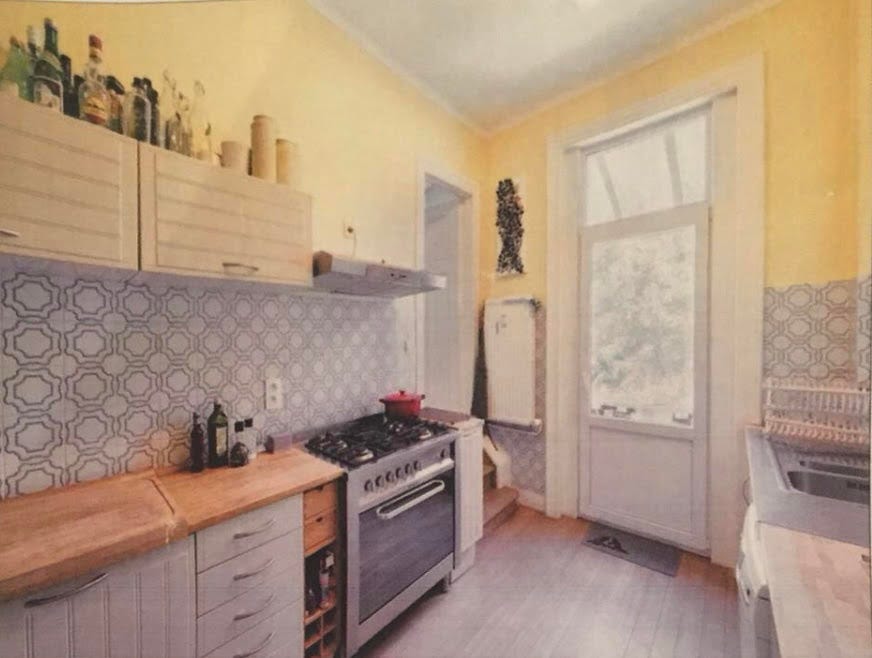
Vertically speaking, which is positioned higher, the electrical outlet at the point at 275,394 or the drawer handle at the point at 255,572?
the electrical outlet at the point at 275,394

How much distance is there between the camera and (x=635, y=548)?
2318 millimetres

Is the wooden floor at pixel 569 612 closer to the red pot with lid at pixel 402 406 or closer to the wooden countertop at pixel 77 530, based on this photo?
the red pot with lid at pixel 402 406

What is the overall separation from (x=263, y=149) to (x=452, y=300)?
1.90 m

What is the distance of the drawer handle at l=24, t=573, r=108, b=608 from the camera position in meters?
0.85

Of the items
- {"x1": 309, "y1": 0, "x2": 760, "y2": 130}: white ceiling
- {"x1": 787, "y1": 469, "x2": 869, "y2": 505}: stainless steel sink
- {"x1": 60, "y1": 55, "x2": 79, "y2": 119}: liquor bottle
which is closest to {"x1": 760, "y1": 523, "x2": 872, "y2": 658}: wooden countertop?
{"x1": 787, "y1": 469, "x2": 869, "y2": 505}: stainless steel sink

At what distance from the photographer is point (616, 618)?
178 cm

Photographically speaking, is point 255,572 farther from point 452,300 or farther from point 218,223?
point 452,300

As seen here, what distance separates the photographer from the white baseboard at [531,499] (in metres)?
2.80

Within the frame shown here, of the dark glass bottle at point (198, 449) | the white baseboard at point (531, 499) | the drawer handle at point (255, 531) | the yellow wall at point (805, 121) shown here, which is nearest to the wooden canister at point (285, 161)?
the dark glass bottle at point (198, 449)

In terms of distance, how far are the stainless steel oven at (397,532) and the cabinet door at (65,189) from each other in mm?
1129

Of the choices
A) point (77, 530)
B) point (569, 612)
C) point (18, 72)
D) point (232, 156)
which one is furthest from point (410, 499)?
point (18, 72)

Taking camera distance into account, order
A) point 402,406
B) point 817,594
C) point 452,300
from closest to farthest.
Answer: point 817,594, point 402,406, point 452,300

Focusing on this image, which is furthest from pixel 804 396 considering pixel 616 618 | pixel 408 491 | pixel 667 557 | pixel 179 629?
pixel 179 629

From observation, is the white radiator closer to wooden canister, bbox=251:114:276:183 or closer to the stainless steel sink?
the stainless steel sink
